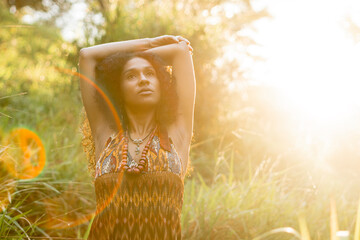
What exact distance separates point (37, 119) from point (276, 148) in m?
4.08

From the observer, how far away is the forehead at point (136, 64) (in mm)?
2412

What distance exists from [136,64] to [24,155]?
2.14 metres

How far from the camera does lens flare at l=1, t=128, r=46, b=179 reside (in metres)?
3.68

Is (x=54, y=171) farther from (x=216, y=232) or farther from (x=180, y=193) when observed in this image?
(x=180, y=193)

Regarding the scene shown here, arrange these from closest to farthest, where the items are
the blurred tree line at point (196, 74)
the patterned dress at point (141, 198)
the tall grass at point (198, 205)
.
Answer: the patterned dress at point (141, 198) < the tall grass at point (198, 205) < the blurred tree line at point (196, 74)

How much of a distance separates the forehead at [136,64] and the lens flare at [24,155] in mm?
1484

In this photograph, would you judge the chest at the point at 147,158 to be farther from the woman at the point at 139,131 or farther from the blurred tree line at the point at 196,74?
the blurred tree line at the point at 196,74

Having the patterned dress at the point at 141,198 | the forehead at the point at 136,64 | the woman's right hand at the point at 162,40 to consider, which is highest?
the woman's right hand at the point at 162,40

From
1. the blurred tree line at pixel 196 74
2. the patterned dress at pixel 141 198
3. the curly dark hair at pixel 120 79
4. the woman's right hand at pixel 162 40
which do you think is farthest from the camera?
the blurred tree line at pixel 196 74

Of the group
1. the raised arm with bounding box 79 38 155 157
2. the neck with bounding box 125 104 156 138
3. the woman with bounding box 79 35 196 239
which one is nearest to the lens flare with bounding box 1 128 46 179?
the raised arm with bounding box 79 38 155 157

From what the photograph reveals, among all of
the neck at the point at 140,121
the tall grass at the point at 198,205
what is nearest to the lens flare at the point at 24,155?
the tall grass at the point at 198,205

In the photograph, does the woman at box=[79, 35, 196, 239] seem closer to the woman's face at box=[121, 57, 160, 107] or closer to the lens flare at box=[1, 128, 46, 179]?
the woman's face at box=[121, 57, 160, 107]

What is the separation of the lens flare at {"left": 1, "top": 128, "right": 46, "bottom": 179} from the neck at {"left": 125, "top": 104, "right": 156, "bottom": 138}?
55.2 inches

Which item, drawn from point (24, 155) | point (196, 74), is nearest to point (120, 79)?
point (24, 155)
